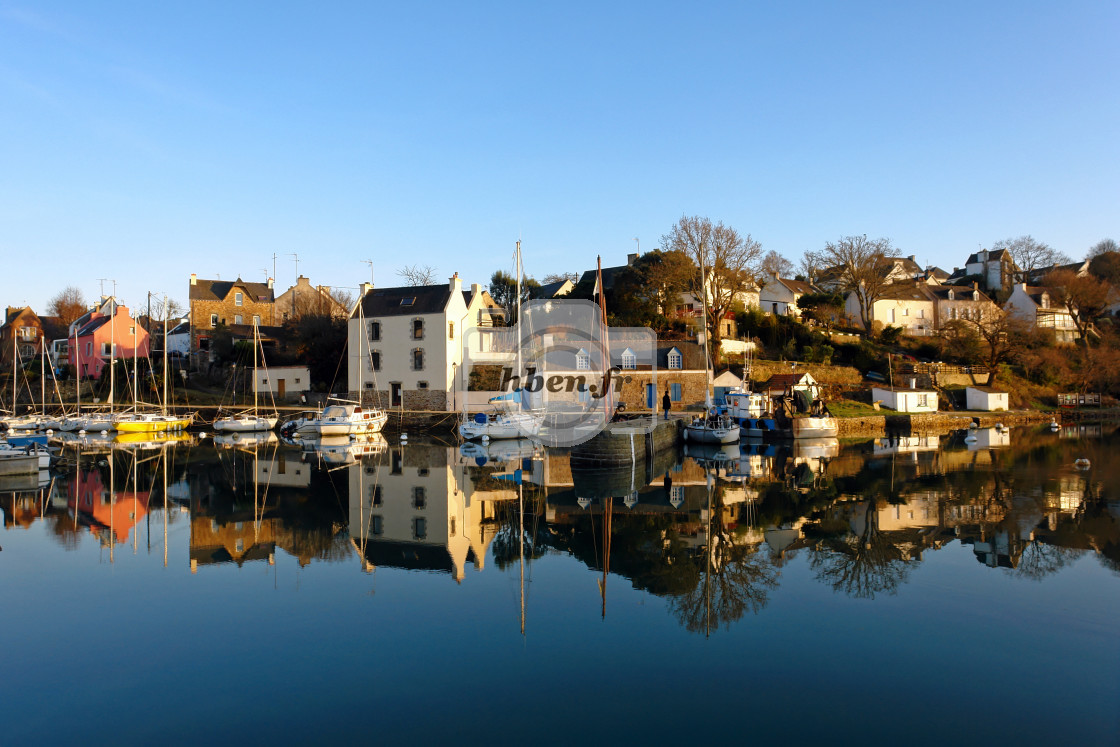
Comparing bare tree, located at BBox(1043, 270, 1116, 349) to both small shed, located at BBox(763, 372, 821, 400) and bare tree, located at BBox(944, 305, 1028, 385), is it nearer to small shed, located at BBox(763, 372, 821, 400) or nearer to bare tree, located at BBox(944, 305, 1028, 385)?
bare tree, located at BBox(944, 305, 1028, 385)

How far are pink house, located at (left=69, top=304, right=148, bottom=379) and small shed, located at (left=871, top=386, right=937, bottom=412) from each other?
48608 mm

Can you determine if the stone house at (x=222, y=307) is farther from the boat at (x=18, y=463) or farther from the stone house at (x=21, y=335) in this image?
the boat at (x=18, y=463)

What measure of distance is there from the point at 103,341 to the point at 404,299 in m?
24.5

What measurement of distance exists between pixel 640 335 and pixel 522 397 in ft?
36.6

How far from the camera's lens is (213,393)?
1767 inches

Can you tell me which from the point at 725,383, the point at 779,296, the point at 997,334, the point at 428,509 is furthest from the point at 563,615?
the point at 779,296

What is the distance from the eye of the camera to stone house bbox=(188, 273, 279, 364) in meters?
49.8

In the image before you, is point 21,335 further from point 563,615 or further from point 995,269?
point 995,269

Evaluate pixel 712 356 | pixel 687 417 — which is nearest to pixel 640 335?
pixel 712 356

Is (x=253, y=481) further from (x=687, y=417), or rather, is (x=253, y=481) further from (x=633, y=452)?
(x=687, y=417)

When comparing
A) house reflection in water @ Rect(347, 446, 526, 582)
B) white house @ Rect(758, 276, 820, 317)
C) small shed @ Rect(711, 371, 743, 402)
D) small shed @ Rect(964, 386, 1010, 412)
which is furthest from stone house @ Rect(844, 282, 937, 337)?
house reflection in water @ Rect(347, 446, 526, 582)

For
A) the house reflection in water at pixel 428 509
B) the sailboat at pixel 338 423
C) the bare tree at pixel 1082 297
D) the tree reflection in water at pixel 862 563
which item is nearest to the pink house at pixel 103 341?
the sailboat at pixel 338 423

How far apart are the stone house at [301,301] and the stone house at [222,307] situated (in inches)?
A: 20.9

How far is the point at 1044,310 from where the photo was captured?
5600cm
